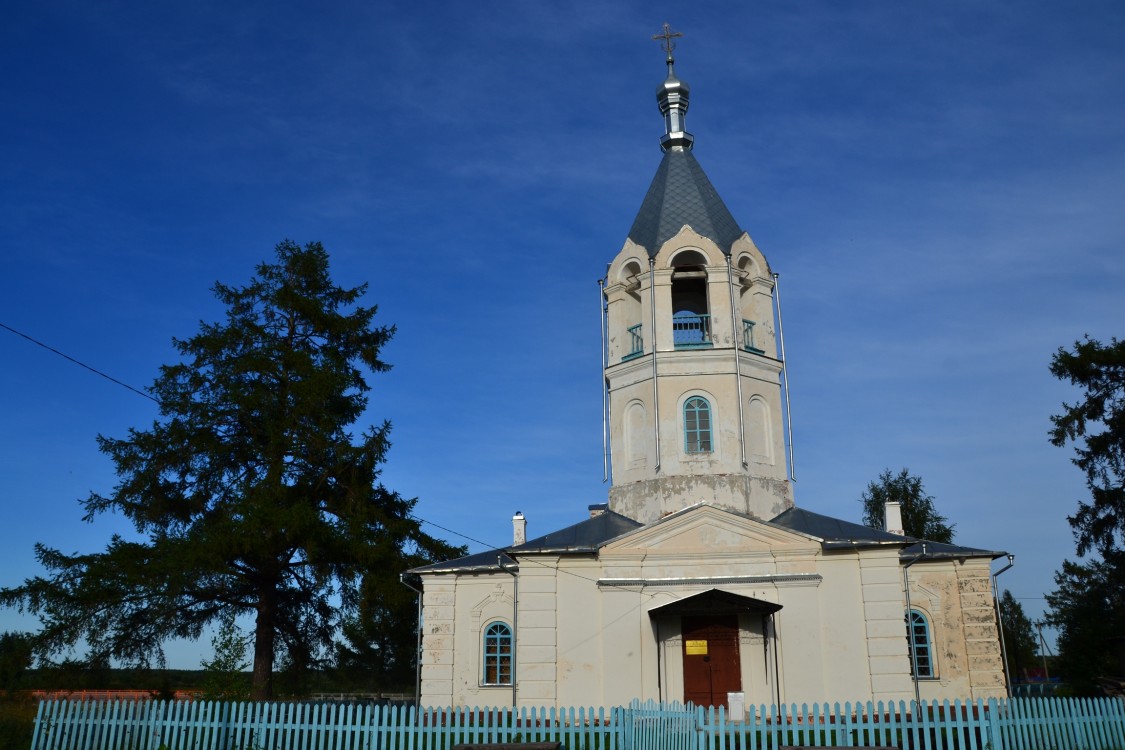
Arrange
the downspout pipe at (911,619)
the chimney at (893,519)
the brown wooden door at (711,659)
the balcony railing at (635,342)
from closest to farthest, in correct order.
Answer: the brown wooden door at (711,659), the downspout pipe at (911,619), the chimney at (893,519), the balcony railing at (635,342)

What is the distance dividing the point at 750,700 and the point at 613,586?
318 centimetres

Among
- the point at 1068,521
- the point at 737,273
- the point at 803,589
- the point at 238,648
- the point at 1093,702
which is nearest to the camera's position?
the point at 1093,702

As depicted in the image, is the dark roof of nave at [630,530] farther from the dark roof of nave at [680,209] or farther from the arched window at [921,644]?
the dark roof of nave at [680,209]

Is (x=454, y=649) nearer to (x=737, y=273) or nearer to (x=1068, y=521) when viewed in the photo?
(x=737, y=273)

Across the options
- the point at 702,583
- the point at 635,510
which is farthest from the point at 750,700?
the point at 635,510

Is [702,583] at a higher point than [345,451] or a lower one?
lower

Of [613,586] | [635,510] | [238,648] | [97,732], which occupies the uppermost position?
[635,510]

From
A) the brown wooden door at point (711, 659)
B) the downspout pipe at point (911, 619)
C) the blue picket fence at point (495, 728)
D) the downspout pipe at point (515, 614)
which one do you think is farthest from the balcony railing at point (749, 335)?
the blue picket fence at point (495, 728)

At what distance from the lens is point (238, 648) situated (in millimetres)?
14008

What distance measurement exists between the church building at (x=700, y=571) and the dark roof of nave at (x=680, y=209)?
2.5 inches

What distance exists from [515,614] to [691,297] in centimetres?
880

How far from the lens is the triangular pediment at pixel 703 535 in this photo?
663 inches

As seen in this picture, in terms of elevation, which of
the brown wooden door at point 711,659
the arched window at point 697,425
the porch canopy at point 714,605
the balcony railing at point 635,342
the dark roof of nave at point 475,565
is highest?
the balcony railing at point 635,342

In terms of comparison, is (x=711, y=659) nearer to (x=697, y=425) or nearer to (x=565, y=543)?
(x=565, y=543)
